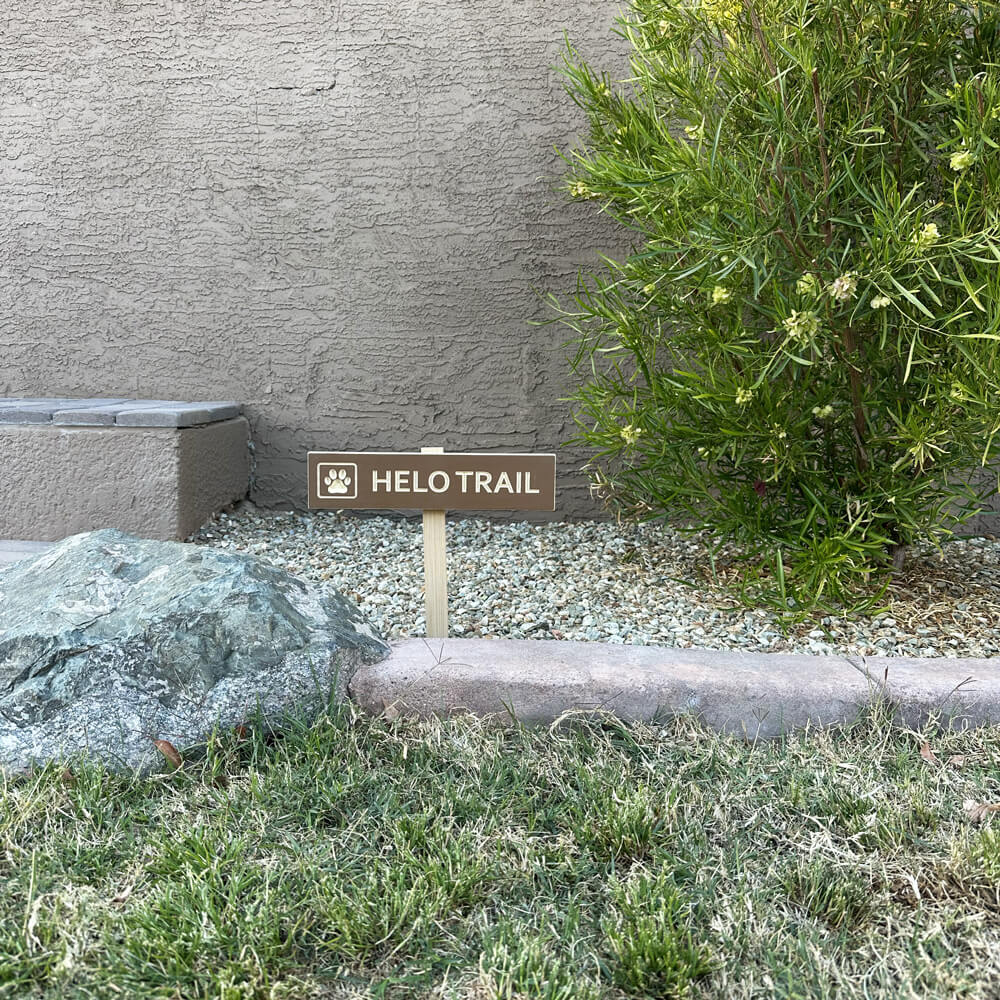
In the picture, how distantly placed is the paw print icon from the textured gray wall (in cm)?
143

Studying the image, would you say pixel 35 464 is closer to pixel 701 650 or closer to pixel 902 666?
pixel 701 650

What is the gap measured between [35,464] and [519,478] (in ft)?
6.58

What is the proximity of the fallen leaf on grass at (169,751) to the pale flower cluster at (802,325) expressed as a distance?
5.33 feet

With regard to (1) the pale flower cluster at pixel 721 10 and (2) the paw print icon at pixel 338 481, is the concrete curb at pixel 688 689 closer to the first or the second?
(2) the paw print icon at pixel 338 481

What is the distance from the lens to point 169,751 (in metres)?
1.89

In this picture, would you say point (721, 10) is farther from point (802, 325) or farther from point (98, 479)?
point (98, 479)

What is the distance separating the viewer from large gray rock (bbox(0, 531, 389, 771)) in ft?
6.22

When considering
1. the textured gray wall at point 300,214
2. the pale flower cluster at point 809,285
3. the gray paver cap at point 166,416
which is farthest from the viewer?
the textured gray wall at point 300,214

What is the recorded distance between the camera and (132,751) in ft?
6.21

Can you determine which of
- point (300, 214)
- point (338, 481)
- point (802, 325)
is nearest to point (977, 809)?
point (802, 325)

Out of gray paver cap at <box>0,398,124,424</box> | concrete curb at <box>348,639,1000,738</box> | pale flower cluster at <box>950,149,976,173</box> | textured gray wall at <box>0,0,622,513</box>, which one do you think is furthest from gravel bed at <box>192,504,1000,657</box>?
pale flower cluster at <box>950,149,976,173</box>

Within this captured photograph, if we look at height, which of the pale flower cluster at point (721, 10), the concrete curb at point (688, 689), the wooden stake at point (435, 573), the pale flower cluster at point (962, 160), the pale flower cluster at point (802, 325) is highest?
the pale flower cluster at point (721, 10)

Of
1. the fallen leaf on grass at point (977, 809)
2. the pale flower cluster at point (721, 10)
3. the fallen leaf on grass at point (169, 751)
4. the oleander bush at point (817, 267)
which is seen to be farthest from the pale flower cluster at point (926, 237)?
the fallen leaf on grass at point (169, 751)

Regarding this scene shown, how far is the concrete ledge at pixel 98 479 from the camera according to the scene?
3.20 metres
